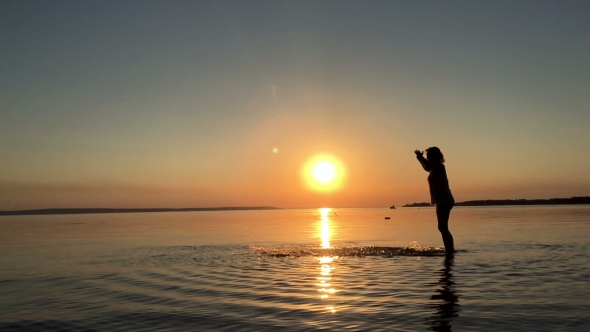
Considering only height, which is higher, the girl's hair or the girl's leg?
the girl's hair

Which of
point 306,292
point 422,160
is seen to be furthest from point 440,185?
point 306,292

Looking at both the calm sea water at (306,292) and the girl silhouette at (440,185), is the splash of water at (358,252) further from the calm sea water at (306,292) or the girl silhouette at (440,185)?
the girl silhouette at (440,185)

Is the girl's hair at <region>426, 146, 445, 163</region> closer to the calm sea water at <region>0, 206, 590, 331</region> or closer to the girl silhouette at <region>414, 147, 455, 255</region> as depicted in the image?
the girl silhouette at <region>414, 147, 455, 255</region>

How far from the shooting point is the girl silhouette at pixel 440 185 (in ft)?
51.9

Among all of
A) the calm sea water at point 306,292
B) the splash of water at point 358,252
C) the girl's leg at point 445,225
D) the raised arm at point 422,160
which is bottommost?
the calm sea water at point 306,292

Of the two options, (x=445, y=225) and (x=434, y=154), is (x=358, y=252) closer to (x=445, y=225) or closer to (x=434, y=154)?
(x=445, y=225)

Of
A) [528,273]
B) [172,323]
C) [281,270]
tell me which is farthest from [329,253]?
[172,323]

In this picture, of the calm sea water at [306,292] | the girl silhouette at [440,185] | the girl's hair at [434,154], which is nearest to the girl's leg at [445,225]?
the girl silhouette at [440,185]

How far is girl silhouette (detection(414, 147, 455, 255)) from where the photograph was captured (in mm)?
15812

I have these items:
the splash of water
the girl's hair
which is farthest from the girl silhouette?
the splash of water

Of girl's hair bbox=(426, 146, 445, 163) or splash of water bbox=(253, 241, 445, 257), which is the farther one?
splash of water bbox=(253, 241, 445, 257)

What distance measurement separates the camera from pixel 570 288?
952 centimetres

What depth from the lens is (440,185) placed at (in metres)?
15.9

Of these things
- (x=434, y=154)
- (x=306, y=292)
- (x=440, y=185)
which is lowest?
(x=306, y=292)
